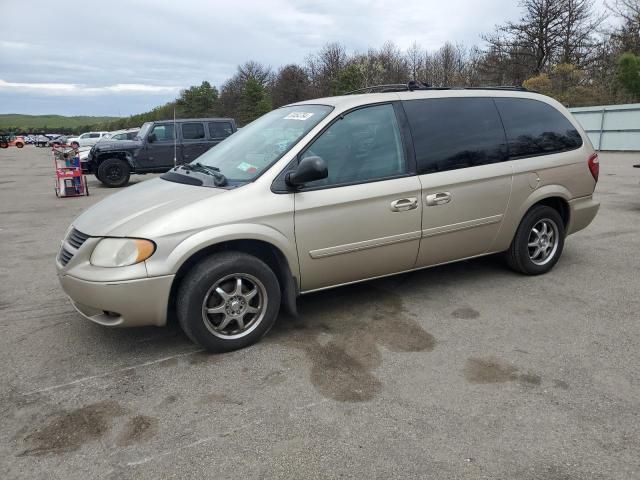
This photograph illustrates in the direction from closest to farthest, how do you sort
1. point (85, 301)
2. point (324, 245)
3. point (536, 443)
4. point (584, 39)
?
point (536, 443), point (85, 301), point (324, 245), point (584, 39)

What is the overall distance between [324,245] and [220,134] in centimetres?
1238

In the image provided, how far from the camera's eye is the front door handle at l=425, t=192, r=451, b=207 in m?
4.15

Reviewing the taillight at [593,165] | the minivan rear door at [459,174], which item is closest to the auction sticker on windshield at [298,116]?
the minivan rear door at [459,174]

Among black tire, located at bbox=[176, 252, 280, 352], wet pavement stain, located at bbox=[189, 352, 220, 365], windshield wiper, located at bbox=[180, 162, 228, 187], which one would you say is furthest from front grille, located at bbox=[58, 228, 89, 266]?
wet pavement stain, located at bbox=[189, 352, 220, 365]

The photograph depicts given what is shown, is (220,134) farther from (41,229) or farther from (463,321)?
(463,321)

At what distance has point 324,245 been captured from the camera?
12.4 feet

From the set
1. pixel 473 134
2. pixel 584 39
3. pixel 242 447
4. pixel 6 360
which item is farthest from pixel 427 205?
pixel 584 39

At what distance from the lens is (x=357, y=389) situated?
3.07 m

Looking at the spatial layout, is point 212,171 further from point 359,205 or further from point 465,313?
point 465,313

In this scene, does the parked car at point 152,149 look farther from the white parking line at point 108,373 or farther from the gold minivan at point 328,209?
the white parking line at point 108,373

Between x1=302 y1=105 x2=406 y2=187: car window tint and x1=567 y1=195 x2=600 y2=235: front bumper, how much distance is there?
2.20 meters

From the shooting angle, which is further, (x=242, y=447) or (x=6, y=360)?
(x=6, y=360)

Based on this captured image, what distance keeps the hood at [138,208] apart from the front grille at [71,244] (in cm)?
4

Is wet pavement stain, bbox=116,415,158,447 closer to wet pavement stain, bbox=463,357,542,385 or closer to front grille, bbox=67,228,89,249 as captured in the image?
front grille, bbox=67,228,89,249
